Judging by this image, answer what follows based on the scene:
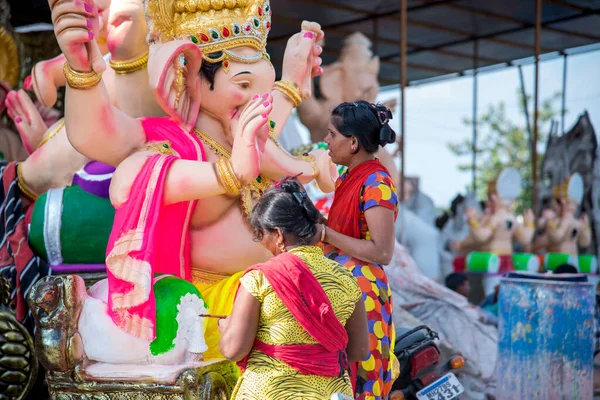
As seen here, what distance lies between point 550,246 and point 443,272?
2.11 metres

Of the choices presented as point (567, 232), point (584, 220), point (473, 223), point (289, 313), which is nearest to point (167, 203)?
point (289, 313)

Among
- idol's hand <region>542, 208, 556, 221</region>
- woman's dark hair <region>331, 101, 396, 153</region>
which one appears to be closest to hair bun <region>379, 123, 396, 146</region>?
woman's dark hair <region>331, 101, 396, 153</region>

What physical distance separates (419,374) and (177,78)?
174 centimetres

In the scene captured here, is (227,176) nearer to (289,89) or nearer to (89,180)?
(289,89)

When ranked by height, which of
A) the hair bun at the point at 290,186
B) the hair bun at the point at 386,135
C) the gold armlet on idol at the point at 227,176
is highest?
the hair bun at the point at 386,135

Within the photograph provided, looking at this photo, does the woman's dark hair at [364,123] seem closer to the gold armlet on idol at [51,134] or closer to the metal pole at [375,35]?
the gold armlet on idol at [51,134]

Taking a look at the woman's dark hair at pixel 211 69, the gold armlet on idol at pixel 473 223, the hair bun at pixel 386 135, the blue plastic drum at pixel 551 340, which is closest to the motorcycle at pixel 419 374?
the blue plastic drum at pixel 551 340

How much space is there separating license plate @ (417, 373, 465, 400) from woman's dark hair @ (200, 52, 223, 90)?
5.44ft

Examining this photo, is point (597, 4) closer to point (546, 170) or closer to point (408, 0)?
point (408, 0)

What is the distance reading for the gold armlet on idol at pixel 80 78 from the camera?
2.33m

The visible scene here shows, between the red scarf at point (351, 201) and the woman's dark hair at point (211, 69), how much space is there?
0.57 metres

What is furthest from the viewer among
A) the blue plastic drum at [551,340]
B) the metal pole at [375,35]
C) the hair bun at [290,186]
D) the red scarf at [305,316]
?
the metal pole at [375,35]

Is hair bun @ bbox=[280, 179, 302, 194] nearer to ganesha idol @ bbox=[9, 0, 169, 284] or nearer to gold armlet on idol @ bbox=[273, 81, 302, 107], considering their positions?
gold armlet on idol @ bbox=[273, 81, 302, 107]

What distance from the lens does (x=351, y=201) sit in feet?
8.25
